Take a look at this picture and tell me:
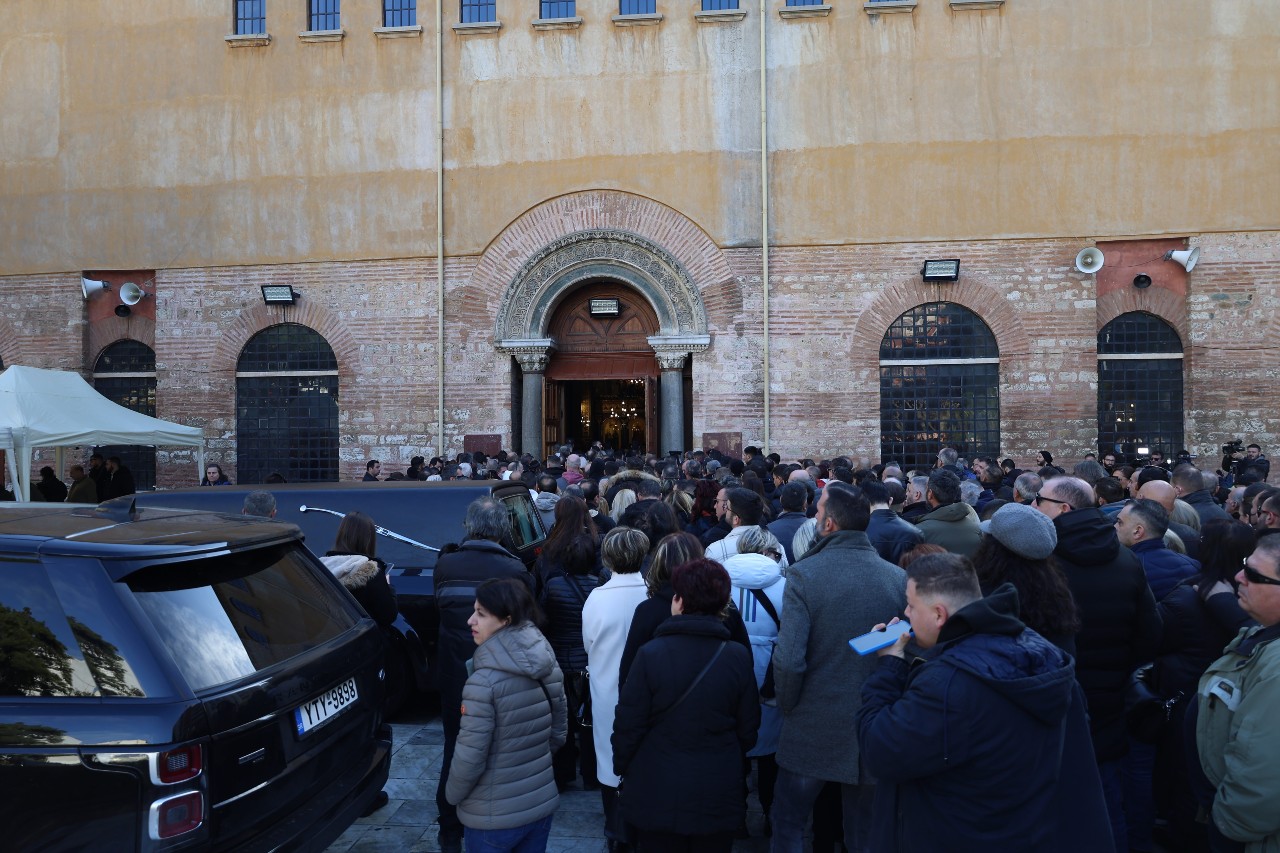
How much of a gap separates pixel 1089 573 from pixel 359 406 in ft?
41.2

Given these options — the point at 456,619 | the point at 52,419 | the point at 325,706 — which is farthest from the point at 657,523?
the point at 52,419

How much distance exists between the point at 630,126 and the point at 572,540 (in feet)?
35.3

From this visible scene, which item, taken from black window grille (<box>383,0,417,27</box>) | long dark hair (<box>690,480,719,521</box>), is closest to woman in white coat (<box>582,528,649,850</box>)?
long dark hair (<box>690,480,719,521</box>)

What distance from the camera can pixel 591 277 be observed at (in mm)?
14266

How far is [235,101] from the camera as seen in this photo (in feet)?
48.2

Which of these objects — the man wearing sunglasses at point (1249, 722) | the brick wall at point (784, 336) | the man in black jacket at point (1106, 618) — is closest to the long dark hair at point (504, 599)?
the man in black jacket at point (1106, 618)

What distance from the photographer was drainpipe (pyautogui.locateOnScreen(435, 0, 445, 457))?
14.2m

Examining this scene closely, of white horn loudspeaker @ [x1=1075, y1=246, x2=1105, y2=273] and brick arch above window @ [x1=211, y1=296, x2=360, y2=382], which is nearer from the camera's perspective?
white horn loudspeaker @ [x1=1075, y1=246, x2=1105, y2=273]

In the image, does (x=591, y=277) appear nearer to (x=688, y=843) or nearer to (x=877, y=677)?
(x=688, y=843)

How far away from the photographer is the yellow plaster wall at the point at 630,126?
13.2 m

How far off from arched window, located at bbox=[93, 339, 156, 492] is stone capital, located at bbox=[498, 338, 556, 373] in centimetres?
639

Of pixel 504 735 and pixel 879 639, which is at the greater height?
pixel 879 639

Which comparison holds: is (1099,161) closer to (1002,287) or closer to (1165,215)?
(1165,215)

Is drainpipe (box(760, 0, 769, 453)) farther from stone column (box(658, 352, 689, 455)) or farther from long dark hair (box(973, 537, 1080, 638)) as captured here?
long dark hair (box(973, 537, 1080, 638))
